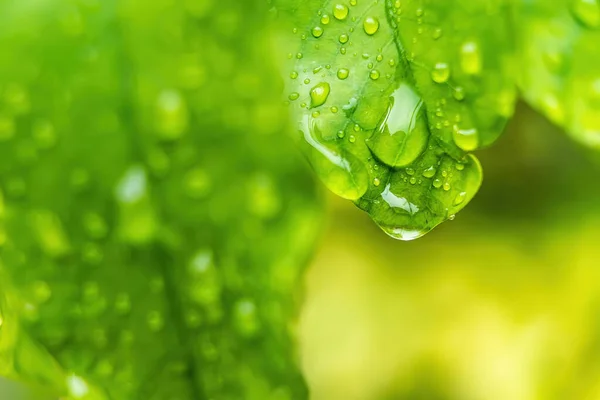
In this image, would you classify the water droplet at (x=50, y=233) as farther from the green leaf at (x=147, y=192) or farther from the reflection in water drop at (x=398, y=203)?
the reflection in water drop at (x=398, y=203)

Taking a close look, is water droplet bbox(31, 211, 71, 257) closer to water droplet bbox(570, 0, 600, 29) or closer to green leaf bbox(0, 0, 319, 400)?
green leaf bbox(0, 0, 319, 400)

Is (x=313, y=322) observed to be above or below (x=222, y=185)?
below

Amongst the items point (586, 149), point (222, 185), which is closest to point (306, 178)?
point (222, 185)

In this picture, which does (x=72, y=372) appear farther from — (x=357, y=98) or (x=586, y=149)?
(x=586, y=149)

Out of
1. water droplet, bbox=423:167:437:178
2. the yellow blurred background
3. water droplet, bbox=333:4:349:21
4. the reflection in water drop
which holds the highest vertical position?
water droplet, bbox=333:4:349:21

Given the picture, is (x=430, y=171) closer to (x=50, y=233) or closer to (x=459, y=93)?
(x=459, y=93)

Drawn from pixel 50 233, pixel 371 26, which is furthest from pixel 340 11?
pixel 50 233

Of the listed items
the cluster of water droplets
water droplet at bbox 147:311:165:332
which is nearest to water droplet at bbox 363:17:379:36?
the cluster of water droplets
